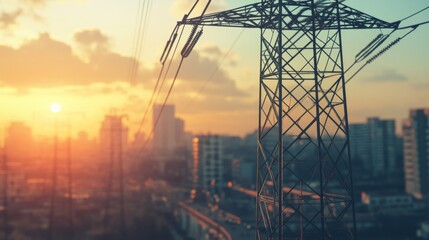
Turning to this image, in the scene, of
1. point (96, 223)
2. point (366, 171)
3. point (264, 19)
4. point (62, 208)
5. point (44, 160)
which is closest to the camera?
point (264, 19)

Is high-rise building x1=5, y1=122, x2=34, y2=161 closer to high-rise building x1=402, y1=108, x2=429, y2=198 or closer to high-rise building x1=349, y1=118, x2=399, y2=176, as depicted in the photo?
high-rise building x1=349, y1=118, x2=399, y2=176

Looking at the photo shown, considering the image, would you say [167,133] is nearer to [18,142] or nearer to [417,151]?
[18,142]

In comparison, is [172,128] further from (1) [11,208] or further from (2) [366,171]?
(1) [11,208]

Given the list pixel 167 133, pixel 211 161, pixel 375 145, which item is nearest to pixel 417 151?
pixel 211 161

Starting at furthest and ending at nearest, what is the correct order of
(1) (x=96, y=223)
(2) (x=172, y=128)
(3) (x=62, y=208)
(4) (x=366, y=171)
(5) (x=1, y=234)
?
(2) (x=172, y=128)
(4) (x=366, y=171)
(3) (x=62, y=208)
(1) (x=96, y=223)
(5) (x=1, y=234)

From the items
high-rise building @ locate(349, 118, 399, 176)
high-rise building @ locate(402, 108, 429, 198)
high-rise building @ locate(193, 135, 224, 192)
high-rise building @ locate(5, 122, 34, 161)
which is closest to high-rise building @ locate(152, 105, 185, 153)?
high-rise building @ locate(5, 122, 34, 161)

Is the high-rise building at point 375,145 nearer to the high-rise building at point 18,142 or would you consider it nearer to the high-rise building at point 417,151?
the high-rise building at point 417,151

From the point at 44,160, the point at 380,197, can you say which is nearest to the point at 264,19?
the point at 380,197

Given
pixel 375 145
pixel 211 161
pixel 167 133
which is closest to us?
pixel 211 161
